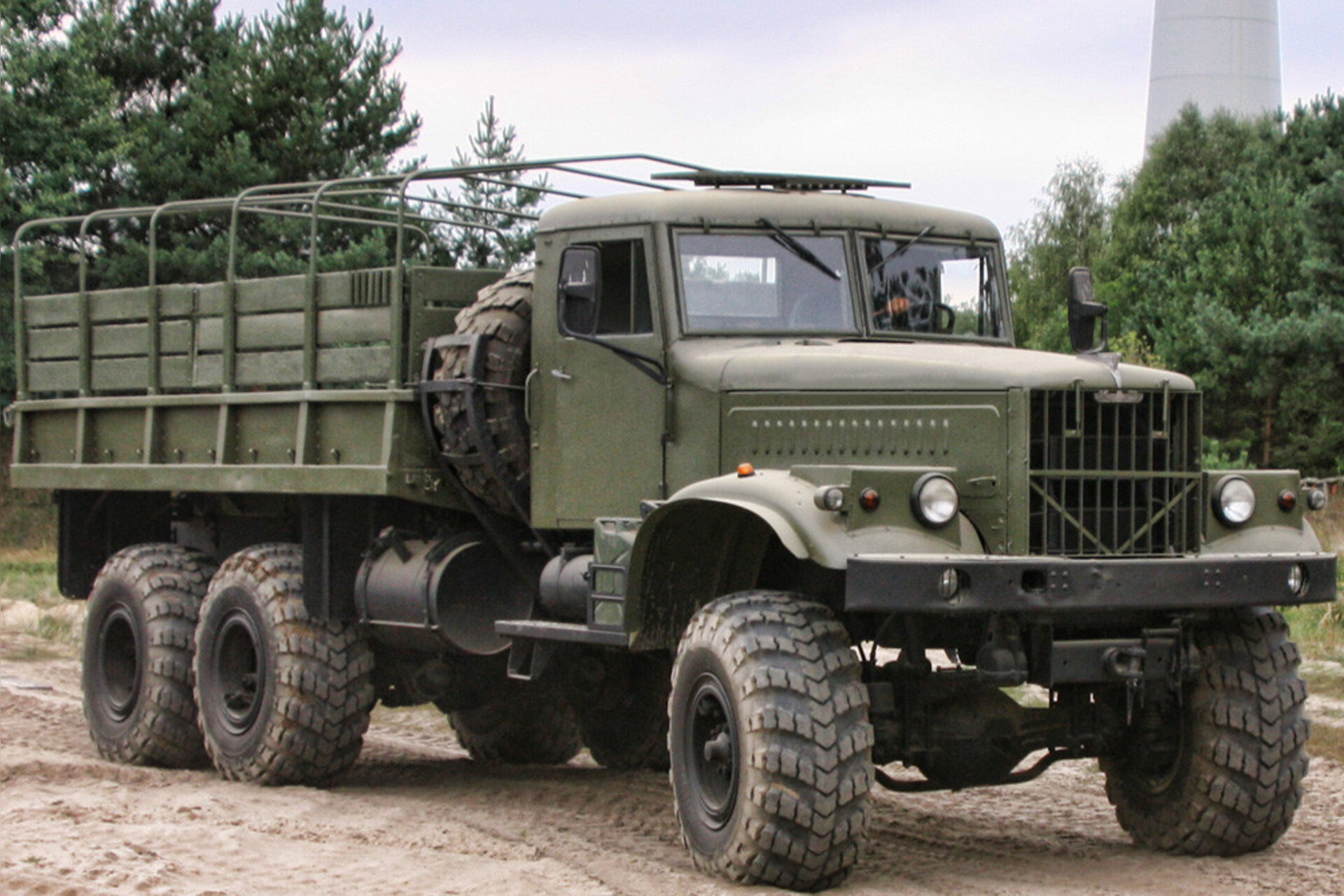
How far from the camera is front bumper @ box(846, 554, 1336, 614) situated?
7.58 meters

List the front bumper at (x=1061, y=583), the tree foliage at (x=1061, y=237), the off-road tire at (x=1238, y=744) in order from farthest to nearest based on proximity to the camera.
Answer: the tree foliage at (x=1061, y=237)
the off-road tire at (x=1238, y=744)
the front bumper at (x=1061, y=583)

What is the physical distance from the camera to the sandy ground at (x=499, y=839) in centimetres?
789

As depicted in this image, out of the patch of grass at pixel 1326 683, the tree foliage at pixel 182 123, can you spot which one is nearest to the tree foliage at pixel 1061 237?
the tree foliage at pixel 182 123

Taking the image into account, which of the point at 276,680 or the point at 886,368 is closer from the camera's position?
the point at 886,368

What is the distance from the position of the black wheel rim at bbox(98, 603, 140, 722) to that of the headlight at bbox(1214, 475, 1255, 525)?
626 centimetres

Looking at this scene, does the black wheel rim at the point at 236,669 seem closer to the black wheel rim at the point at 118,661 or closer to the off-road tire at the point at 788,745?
the black wheel rim at the point at 118,661

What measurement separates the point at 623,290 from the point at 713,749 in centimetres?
236

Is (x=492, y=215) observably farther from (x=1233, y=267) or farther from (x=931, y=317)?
(x=1233, y=267)

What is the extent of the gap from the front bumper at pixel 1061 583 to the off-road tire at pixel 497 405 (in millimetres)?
2551

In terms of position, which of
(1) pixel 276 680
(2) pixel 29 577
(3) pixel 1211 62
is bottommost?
(1) pixel 276 680

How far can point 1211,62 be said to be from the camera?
169ft

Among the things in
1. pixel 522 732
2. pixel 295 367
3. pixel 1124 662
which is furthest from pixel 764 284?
pixel 522 732

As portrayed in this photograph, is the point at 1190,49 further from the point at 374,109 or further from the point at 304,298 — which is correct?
the point at 304,298

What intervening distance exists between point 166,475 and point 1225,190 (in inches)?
1222
